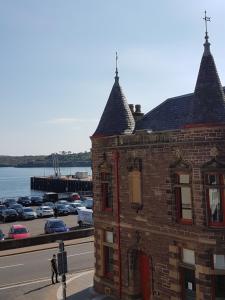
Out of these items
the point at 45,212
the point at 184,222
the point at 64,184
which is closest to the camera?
the point at 184,222

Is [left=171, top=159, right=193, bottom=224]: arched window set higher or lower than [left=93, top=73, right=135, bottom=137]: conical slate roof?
lower

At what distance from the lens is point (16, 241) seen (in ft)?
109

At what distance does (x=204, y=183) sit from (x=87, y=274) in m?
12.7

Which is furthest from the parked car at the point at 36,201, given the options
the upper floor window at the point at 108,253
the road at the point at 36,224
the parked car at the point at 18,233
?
the upper floor window at the point at 108,253

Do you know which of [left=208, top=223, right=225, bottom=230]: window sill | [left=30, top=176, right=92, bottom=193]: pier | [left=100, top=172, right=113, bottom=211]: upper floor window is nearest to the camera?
[left=208, top=223, right=225, bottom=230]: window sill

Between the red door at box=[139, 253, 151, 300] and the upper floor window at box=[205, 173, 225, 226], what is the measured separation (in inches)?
184

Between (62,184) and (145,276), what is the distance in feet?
338

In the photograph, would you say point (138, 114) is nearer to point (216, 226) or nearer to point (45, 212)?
point (216, 226)

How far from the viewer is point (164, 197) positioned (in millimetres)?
17297

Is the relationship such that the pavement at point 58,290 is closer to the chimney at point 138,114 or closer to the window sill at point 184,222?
the window sill at point 184,222

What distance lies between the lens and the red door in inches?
740

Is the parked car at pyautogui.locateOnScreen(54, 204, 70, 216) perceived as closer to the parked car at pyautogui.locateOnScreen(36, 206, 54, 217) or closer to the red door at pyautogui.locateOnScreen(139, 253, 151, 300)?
the parked car at pyautogui.locateOnScreen(36, 206, 54, 217)

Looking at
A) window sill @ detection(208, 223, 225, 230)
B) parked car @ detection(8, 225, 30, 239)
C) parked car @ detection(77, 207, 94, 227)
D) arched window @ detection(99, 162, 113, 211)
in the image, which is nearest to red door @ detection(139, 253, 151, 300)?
arched window @ detection(99, 162, 113, 211)

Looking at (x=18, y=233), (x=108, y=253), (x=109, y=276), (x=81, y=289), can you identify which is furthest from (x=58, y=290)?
(x=18, y=233)
